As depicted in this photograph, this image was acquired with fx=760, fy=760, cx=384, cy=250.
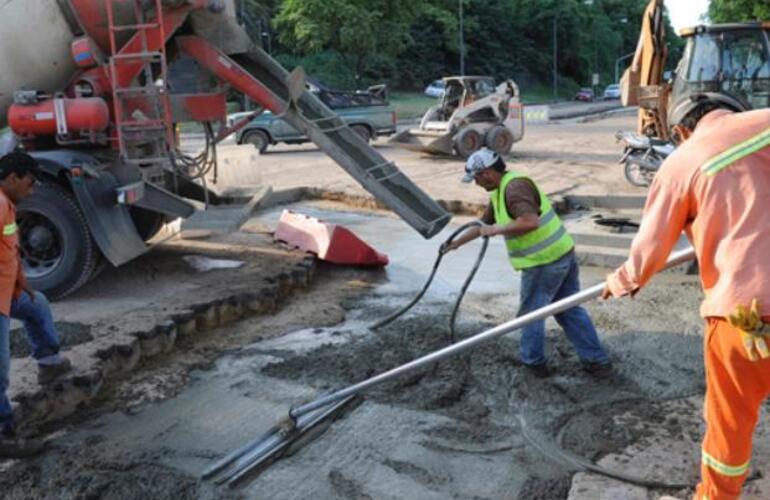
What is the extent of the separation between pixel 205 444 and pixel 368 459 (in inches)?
38.2

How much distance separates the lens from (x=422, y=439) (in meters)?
4.32

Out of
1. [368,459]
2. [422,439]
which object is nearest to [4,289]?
[368,459]

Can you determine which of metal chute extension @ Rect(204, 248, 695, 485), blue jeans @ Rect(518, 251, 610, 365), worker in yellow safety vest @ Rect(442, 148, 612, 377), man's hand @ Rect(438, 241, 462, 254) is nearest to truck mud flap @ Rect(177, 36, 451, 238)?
man's hand @ Rect(438, 241, 462, 254)

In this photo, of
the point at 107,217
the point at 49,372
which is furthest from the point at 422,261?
the point at 49,372

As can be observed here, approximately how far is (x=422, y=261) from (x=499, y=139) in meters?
9.18

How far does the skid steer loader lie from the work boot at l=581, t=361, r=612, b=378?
1203cm

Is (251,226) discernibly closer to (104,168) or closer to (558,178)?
(104,168)

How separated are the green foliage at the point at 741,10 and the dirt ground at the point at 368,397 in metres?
18.9

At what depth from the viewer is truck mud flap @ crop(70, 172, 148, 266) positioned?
6367 millimetres

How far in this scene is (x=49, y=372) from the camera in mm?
4660

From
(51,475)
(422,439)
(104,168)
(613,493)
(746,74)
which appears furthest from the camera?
(746,74)

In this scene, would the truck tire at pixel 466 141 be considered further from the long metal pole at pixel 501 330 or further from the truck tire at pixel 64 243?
the long metal pole at pixel 501 330

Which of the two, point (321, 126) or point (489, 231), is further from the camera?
point (321, 126)

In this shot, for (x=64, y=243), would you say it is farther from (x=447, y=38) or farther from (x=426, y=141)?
(x=447, y=38)
